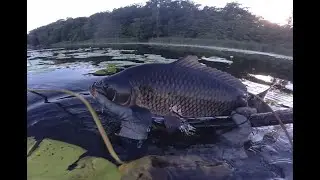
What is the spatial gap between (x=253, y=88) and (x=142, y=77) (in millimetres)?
591

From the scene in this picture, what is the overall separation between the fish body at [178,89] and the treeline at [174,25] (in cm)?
25

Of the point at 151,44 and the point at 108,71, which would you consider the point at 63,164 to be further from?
the point at 151,44

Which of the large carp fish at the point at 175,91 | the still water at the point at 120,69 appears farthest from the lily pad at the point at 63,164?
the large carp fish at the point at 175,91

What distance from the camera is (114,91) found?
184 cm

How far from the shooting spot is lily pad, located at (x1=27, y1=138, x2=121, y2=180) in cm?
173

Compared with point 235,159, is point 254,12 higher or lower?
higher

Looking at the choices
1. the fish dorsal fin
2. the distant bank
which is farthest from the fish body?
the distant bank

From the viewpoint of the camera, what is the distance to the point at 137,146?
1.81 m

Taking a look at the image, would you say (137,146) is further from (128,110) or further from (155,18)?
(155,18)

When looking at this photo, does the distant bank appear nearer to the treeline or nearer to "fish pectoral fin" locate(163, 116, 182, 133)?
the treeline

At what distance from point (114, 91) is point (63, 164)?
43cm

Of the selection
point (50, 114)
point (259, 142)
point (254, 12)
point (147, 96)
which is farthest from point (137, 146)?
point (254, 12)

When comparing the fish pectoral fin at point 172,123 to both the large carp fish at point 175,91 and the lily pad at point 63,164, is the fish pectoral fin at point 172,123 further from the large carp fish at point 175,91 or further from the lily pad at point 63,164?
the lily pad at point 63,164
